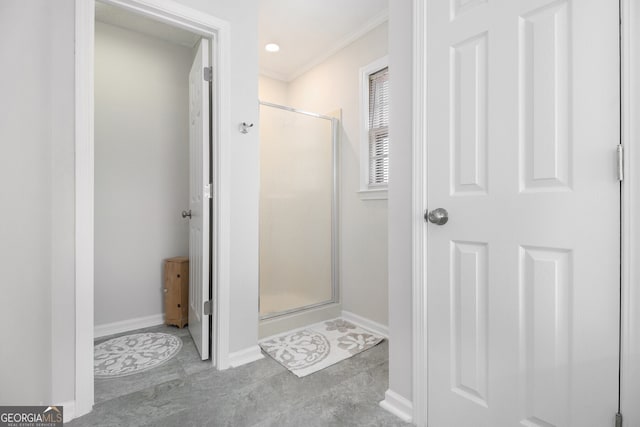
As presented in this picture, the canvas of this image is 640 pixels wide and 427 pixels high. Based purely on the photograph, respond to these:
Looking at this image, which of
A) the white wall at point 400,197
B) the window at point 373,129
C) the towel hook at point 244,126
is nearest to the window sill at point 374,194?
the window at point 373,129

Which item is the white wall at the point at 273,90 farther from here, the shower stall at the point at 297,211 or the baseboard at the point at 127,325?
the baseboard at the point at 127,325

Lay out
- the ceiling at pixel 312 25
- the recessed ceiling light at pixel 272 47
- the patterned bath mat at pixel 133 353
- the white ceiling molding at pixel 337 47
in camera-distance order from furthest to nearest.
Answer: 1. the recessed ceiling light at pixel 272 47
2. the white ceiling molding at pixel 337 47
3. the ceiling at pixel 312 25
4. the patterned bath mat at pixel 133 353

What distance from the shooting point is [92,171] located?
59.5 inches

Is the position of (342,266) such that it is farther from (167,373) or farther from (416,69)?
(416,69)

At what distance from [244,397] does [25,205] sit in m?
1.26

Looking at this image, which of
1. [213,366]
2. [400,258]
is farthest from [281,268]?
[400,258]

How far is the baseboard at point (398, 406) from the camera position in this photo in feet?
4.45

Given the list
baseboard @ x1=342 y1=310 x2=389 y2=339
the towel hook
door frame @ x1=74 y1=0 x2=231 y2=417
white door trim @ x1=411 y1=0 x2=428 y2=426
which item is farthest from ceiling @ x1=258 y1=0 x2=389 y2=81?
baseboard @ x1=342 y1=310 x2=389 y2=339

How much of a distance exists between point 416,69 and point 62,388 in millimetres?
2139

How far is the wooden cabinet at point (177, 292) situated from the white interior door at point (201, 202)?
1.27 feet

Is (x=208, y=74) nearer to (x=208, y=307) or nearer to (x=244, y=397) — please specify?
(x=208, y=307)

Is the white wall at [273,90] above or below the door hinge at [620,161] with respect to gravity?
above

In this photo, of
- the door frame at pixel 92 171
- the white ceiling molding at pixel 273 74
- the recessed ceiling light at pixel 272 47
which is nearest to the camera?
the door frame at pixel 92 171

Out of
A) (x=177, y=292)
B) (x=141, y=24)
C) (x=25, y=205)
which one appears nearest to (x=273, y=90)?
(x=141, y=24)
